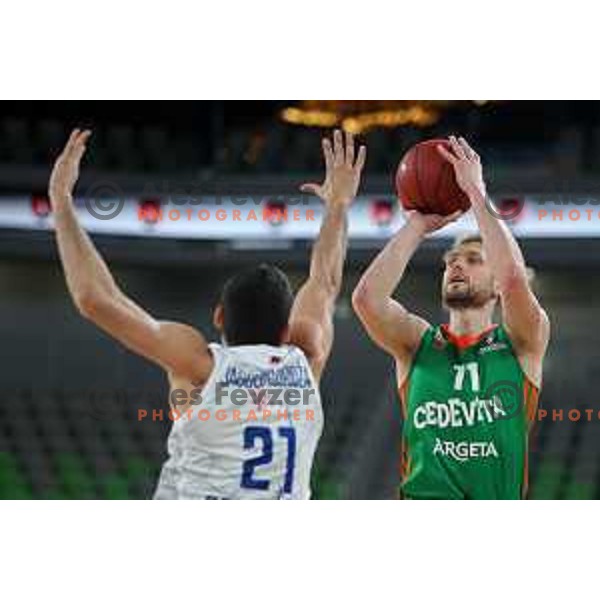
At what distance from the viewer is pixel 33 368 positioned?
21.2 ft

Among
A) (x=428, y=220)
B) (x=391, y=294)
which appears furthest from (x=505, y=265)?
(x=391, y=294)

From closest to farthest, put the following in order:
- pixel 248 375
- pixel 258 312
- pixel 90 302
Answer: pixel 90 302, pixel 258 312, pixel 248 375

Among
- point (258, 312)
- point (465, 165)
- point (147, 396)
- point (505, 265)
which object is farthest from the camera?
point (147, 396)

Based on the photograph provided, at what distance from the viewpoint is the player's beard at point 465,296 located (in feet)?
19.0

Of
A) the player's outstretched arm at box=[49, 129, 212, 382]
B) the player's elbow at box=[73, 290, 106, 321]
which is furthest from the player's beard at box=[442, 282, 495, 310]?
the player's elbow at box=[73, 290, 106, 321]

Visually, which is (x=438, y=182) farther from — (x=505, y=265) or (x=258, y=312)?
(x=258, y=312)

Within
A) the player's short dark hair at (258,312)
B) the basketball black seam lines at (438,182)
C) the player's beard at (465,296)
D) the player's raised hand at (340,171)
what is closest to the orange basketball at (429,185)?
the basketball black seam lines at (438,182)

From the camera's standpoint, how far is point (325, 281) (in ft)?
18.1

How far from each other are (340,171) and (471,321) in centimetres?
81

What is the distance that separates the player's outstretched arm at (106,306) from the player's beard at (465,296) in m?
1.01

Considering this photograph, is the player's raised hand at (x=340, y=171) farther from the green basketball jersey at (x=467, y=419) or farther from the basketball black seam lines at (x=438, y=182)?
the green basketball jersey at (x=467, y=419)

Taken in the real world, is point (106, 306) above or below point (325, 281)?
below

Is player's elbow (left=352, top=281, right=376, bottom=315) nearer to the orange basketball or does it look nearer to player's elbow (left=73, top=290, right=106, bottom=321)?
the orange basketball
